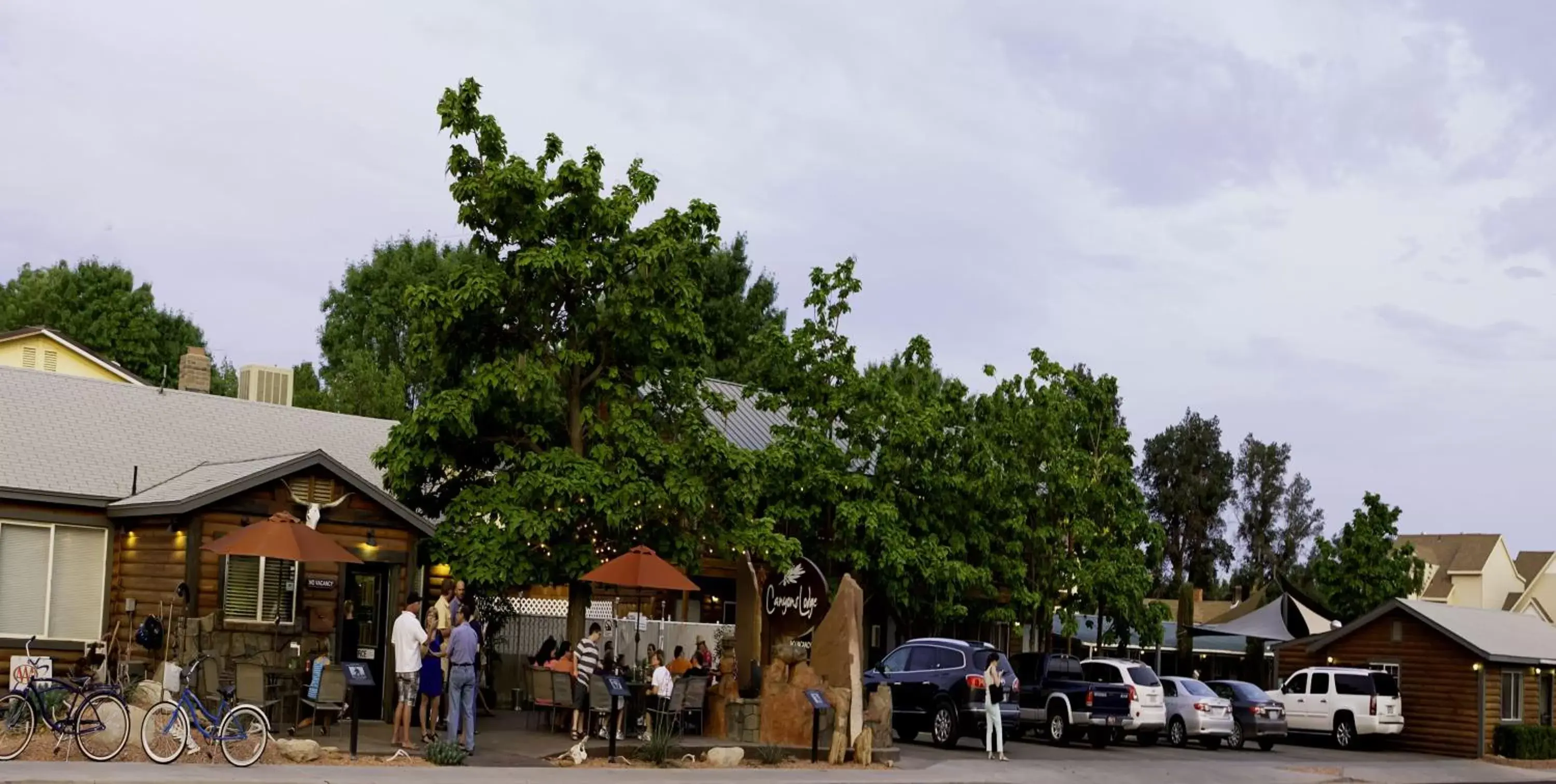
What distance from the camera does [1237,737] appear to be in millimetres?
34969

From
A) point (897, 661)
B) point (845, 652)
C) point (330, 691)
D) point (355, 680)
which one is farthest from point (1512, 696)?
point (355, 680)

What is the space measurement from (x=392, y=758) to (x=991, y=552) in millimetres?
18179

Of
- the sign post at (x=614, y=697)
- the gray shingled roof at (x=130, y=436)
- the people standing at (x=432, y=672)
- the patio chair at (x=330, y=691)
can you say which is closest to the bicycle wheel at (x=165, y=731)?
the patio chair at (x=330, y=691)

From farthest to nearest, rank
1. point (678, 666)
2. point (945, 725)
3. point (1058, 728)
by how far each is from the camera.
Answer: point (1058, 728), point (945, 725), point (678, 666)

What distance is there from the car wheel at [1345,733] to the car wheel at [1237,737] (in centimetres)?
358

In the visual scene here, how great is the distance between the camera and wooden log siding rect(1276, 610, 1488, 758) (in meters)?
36.9

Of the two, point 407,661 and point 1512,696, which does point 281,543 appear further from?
point 1512,696

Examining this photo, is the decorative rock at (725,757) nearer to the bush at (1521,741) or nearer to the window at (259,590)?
the window at (259,590)

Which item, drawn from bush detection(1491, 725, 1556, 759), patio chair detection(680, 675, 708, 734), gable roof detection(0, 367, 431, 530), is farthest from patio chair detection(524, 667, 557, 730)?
bush detection(1491, 725, 1556, 759)

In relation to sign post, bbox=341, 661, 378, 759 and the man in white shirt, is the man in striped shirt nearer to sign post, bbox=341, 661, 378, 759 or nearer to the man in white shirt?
the man in white shirt

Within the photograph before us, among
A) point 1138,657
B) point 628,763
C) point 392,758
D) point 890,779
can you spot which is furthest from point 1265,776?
point 1138,657

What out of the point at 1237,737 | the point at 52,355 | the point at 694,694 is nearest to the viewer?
the point at 694,694

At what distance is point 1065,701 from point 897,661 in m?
3.83

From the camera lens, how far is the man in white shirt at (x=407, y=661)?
2003cm
